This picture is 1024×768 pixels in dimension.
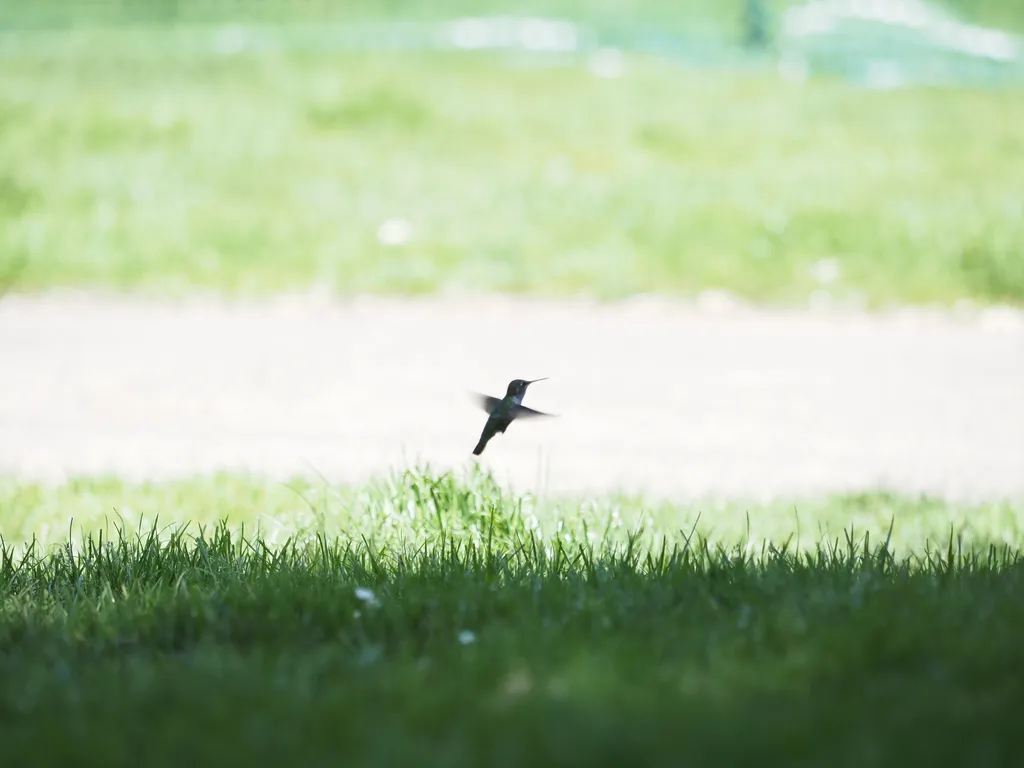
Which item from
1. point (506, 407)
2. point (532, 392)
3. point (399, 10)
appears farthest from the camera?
point (399, 10)

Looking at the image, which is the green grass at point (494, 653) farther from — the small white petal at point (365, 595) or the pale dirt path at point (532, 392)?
the pale dirt path at point (532, 392)

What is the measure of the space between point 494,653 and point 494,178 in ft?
30.3

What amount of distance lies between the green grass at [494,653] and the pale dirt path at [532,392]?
1.87m

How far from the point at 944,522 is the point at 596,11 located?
49.9 feet

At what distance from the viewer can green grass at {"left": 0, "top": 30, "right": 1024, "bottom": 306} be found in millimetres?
9812

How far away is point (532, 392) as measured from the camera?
7.49 metres

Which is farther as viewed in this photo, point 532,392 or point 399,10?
point 399,10

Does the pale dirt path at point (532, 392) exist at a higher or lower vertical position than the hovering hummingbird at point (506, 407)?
higher

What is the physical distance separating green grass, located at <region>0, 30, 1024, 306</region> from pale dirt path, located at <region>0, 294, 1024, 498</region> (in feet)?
2.10

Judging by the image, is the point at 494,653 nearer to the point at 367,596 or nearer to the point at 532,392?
the point at 367,596

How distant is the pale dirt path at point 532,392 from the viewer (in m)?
6.00

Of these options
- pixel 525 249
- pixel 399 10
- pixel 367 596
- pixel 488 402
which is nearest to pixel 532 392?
pixel 525 249

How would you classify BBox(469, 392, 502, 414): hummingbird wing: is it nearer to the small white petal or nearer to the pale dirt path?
the small white petal

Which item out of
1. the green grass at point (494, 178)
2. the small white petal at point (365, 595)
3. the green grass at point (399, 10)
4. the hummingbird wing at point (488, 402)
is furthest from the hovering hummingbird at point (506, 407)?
the green grass at point (399, 10)
